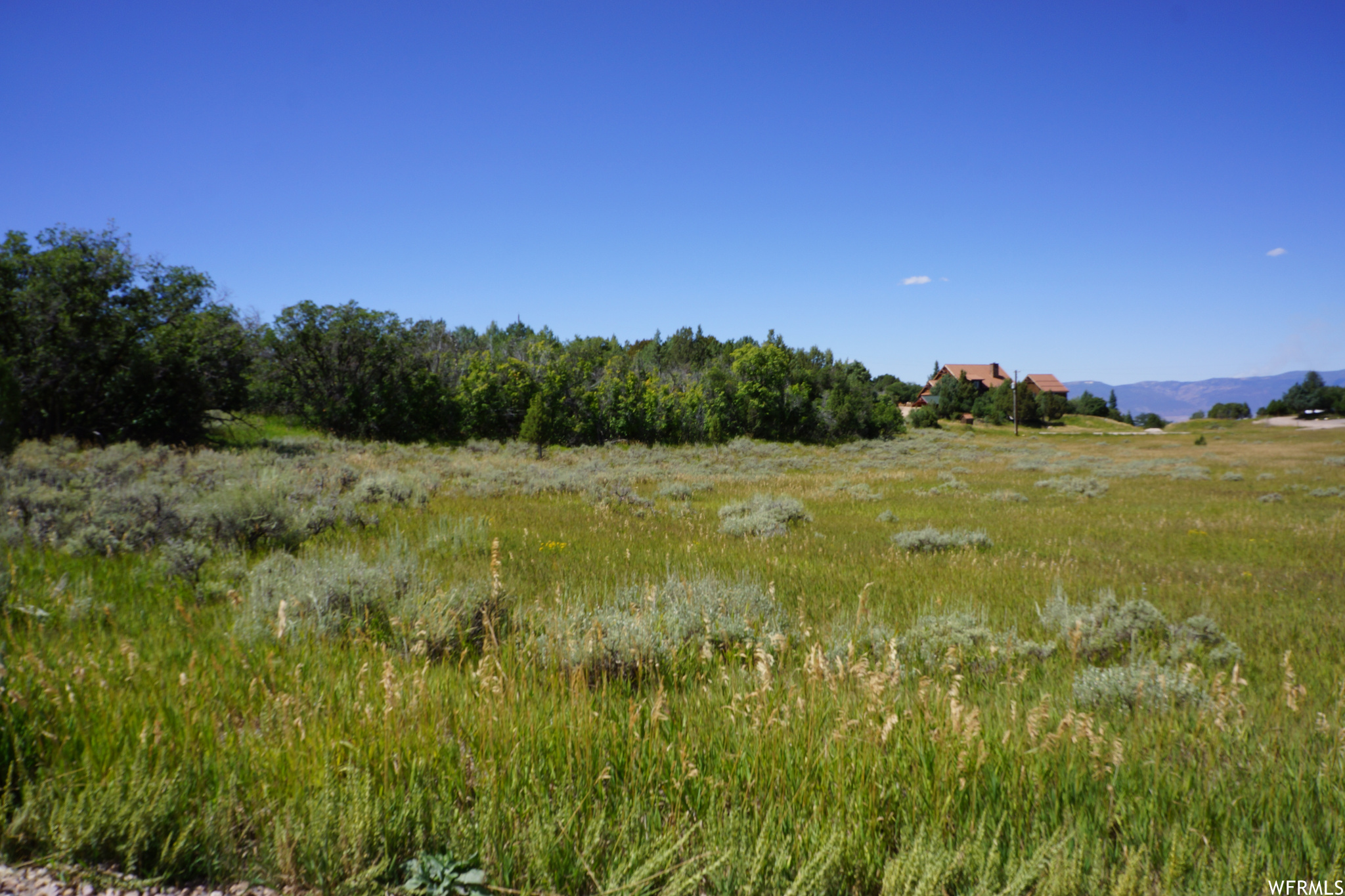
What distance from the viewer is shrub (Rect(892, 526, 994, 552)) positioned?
33.0ft

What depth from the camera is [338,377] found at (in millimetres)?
36719

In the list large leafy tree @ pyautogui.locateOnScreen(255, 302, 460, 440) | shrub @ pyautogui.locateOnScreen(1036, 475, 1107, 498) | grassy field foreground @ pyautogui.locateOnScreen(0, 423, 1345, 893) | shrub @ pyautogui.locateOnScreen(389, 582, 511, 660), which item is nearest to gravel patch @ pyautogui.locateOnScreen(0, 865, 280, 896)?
grassy field foreground @ pyautogui.locateOnScreen(0, 423, 1345, 893)

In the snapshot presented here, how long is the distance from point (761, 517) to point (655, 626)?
294 inches

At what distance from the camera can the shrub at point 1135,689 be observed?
141 inches

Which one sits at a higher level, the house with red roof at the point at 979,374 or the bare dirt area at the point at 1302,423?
the house with red roof at the point at 979,374

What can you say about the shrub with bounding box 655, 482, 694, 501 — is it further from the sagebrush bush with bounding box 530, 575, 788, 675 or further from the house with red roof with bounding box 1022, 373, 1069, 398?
the house with red roof with bounding box 1022, 373, 1069, 398

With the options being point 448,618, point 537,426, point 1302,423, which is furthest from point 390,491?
point 1302,423

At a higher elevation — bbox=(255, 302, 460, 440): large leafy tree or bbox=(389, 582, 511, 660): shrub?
bbox=(255, 302, 460, 440): large leafy tree

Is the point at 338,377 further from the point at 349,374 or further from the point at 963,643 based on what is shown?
the point at 963,643

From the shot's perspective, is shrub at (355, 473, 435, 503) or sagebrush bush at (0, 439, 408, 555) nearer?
sagebrush bush at (0, 439, 408, 555)

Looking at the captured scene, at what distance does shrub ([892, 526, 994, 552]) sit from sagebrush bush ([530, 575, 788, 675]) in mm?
5101

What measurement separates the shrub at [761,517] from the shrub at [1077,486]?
12.1m

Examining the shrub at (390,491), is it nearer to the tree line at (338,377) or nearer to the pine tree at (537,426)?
the tree line at (338,377)

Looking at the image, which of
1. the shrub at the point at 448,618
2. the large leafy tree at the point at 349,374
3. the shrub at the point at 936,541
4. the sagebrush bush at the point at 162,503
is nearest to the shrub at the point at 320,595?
the shrub at the point at 448,618
